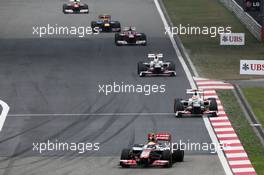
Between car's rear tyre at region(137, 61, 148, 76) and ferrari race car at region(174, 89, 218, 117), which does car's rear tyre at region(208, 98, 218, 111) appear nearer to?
ferrari race car at region(174, 89, 218, 117)

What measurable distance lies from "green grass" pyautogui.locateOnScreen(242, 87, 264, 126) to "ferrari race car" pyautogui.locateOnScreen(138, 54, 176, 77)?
4.60m

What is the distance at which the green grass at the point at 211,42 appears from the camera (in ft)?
201

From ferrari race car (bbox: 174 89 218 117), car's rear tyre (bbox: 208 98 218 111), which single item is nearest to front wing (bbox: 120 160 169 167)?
ferrari race car (bbox: 174 89 218 117)

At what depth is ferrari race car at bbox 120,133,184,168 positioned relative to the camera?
122 feet

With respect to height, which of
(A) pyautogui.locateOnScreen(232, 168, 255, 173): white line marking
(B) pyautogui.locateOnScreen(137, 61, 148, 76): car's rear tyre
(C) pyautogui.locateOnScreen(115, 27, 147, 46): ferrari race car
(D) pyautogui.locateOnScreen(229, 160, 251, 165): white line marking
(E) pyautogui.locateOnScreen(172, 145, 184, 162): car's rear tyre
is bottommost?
(C) pyautogui.locateOnScreen(115, 27, 147, 46): ferrari race car

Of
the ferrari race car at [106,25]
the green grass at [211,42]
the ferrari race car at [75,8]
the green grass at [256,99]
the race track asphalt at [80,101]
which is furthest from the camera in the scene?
the ferrari race car at [75,8]

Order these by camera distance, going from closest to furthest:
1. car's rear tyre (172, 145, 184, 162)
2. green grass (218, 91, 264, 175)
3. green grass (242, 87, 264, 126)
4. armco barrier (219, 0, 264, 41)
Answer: car's rear tyre (172, 145, 184, 162) → green grass (218, 91, 264, 175) → green grass (242, 87, 264, 126) → armco barrier (219, 0, 264, 41)

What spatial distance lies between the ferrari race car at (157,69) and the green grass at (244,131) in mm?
4716

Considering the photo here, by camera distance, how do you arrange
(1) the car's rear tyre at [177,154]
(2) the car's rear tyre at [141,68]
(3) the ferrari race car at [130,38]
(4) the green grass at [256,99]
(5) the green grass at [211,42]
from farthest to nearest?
1. (3) the ferrari race car at [130,38]
2. (5) the green grass at [211,42]
3. (2) the car's rear tyre at [141,68]
4. (4) the green grass at [256,99]
5. (1) the car's rear tyre at [177,154]

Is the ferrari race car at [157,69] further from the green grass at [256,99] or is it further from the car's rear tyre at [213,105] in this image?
the car's rear tyre at [213,105]

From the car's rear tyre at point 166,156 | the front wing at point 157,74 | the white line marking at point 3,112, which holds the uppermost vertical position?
the car's rear tyre at point 166,156

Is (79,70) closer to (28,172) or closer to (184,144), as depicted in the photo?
(184,144)

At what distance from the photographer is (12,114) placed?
47.8 meters

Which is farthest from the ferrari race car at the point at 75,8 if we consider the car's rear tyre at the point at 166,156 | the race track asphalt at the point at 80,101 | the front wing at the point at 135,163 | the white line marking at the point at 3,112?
the car's rear tyre at the point at 166,156
